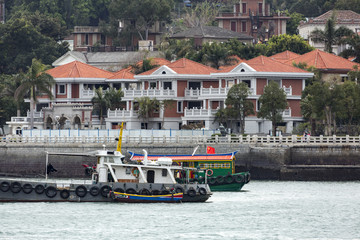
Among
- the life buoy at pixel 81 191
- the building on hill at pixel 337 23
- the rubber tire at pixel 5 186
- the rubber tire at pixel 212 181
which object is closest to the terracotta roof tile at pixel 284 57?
the building on hill at pixel 337 23

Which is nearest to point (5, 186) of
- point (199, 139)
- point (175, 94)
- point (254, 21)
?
point (199, 139)

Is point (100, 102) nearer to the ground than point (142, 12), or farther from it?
nearer to the ground

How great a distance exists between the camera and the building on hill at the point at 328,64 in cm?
12181

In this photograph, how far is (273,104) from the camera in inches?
4195

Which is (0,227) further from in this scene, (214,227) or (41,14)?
(41,14)

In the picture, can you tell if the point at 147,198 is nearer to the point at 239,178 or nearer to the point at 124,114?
the point at 239,178

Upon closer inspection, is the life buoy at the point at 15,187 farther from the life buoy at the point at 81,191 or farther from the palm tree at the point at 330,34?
the palm tree at the point at 330,34

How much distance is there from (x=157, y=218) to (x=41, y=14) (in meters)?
111

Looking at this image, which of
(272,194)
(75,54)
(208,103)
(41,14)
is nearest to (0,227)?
(272,194)

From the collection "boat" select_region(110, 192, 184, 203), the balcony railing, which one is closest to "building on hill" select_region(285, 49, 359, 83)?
the balcony railing

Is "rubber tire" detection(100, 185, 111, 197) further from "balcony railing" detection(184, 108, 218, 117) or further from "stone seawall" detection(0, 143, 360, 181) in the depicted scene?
"balcony railing" detection(184, 108, 218, 117)

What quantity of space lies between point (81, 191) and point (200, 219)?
9.42m

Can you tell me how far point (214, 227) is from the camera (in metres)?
65.2

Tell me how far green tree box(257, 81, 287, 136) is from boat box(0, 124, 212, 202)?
3173 centimetres
